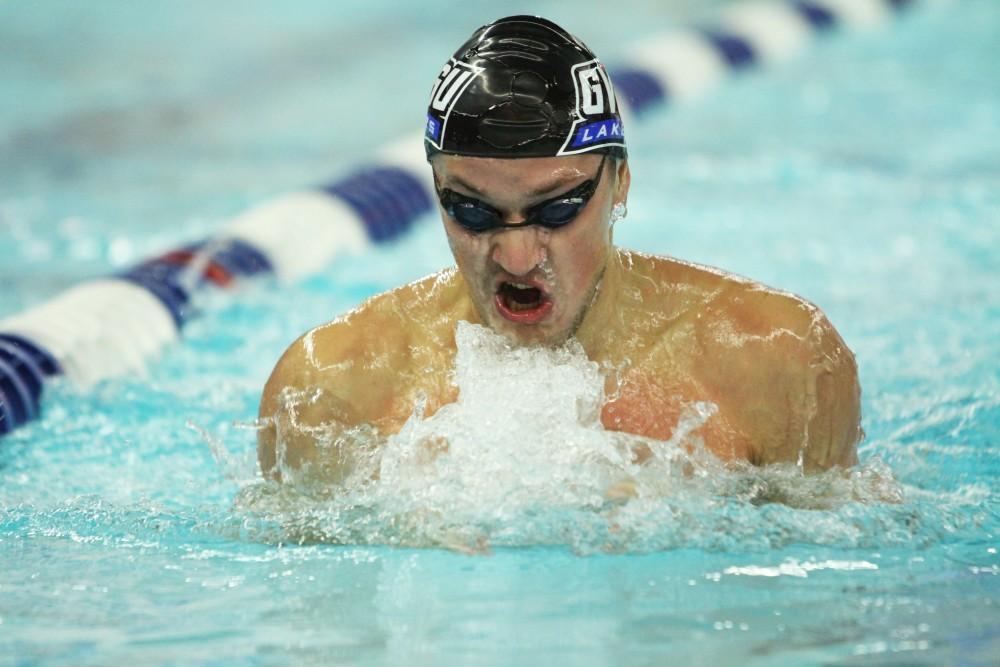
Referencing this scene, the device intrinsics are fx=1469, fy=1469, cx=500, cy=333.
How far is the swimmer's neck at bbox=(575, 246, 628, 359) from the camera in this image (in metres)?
2.25

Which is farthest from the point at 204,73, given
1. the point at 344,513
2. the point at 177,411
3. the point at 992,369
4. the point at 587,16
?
the point at 344,513

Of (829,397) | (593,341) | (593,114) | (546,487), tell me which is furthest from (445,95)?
(829,397)

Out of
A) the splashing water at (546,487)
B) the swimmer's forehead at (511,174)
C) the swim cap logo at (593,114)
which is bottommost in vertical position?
the splashing water at (546,487)

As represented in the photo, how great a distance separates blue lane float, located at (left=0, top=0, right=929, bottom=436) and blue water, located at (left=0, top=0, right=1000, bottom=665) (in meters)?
0.08

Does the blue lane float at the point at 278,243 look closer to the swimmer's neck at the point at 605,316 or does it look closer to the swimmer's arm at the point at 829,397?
the swimmer's neck at the point at 605,316

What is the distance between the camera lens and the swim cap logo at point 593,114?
84.1 inches

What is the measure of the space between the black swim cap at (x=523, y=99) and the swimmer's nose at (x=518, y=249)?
113 millimetres

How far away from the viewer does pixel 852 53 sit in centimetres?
760

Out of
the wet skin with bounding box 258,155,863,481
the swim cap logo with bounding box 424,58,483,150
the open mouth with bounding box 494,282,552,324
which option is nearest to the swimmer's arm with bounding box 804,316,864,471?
the wet skin with bounding box 258,155,863,481

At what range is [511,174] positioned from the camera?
2078 millimetres

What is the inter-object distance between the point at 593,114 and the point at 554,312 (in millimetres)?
298

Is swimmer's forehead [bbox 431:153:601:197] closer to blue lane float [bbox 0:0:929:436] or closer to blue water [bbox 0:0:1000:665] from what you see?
blue water [bbox 0:0:1000:665]

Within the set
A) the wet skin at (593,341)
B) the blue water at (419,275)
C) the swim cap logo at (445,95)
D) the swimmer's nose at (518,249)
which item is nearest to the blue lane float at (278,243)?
the blue water at (419,275)

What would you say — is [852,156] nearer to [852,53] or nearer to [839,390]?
[852,53]
